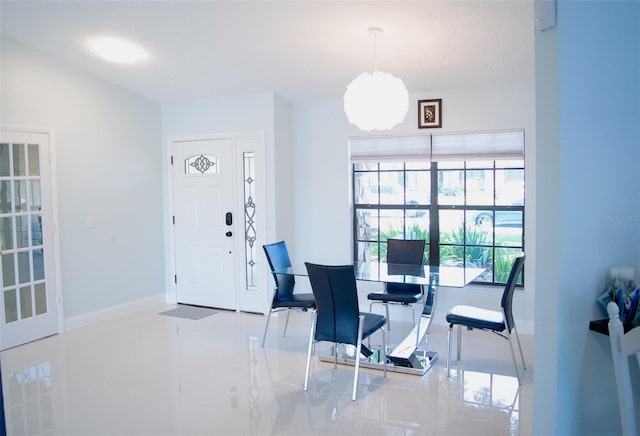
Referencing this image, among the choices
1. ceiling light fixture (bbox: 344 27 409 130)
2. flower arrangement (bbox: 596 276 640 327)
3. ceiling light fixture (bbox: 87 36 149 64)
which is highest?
ceiling light fixture (bbox: 87 36 149 64)

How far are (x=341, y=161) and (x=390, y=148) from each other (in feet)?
1.82

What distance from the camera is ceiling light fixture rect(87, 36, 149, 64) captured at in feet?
14.6

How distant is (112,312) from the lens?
5551mm

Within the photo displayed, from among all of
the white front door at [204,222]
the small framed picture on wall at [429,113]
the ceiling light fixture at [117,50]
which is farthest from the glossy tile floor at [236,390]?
the ceiling light fixture at [117,50]

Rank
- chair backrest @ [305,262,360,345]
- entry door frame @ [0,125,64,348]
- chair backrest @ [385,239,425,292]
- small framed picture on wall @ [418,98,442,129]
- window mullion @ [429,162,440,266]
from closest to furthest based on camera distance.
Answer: chair backrest @ [305,262,360,345] → chair backrest @ [385,239,425,292] → entry door frame @ [0,125,64,348] → small framed picture on wall @ [418,98,442,129] → window mullion @ [429,162,440,266]

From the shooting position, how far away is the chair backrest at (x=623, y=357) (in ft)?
6.20

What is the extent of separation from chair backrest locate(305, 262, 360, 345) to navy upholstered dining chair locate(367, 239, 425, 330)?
3.73ft

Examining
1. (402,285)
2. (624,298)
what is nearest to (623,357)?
(624,298)

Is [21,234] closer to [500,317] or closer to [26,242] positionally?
[26,242]

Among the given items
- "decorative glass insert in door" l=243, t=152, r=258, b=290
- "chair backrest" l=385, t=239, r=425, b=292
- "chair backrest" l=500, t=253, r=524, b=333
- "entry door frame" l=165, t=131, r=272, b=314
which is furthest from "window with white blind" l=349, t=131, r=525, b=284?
"chair backrest" l=500, t=253, r=524, b=333

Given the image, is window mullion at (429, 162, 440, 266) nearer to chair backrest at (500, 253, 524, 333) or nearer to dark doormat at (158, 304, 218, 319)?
chair backrest at (500, 253, 524, 333)

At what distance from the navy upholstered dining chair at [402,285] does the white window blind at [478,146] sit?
936 millimetres

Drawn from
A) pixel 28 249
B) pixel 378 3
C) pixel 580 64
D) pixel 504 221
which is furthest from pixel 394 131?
pixel 28 249

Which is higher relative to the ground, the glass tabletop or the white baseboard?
the glass tabletop
